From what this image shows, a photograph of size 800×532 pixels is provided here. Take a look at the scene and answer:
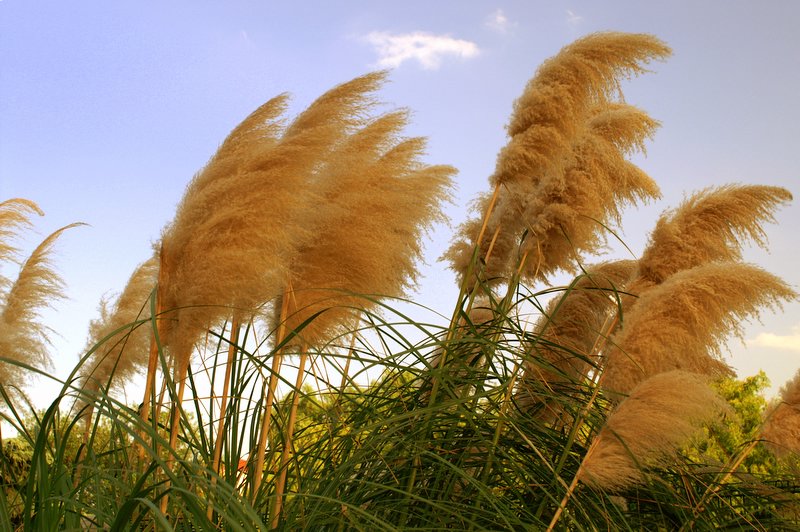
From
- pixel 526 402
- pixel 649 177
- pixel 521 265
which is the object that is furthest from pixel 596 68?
pixel 526 402

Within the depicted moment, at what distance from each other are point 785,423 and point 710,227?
3.09 ft

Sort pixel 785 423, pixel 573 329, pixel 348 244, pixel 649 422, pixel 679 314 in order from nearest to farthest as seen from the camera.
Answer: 1. pixel 649 422
2. pixel 679 314
3. pixel 785 423
4. pixel 348 244
5. pixel 573 329

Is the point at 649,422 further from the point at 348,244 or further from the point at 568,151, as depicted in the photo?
the point at 568,151

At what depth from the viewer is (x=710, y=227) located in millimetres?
3646

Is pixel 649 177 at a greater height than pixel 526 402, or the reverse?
pixel 649 177

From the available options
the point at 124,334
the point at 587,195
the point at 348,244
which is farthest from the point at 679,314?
the point at 124,334

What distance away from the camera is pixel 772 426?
3264mm

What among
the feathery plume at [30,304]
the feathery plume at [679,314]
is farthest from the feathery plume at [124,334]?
the feathery plume at [679,314]

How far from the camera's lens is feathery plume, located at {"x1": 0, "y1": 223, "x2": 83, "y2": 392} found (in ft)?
17.6

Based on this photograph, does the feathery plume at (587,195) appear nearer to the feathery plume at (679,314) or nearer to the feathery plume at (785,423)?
the feathery plume at (679,314)

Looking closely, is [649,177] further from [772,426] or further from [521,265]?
[772,426]

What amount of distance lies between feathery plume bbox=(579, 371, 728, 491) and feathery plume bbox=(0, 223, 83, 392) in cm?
422

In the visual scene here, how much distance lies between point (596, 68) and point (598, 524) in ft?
6.75

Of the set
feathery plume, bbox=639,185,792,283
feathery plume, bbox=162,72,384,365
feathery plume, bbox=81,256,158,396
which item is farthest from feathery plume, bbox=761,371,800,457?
feathery plume, bbox=81,256,158,396
